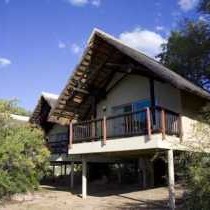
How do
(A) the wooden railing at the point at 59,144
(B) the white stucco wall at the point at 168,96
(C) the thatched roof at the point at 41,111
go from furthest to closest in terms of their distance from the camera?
(C) the thatched roof at the point at 41,111 < (A) the wooden railing at the point at 59,144 < (B) the white stucco wall at the point at 168,96

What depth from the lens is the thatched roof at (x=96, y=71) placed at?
64.7 ft

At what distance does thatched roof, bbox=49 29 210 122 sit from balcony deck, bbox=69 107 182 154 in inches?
95.1

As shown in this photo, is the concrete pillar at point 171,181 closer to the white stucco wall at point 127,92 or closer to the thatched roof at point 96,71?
the thatched roof at point 96,71

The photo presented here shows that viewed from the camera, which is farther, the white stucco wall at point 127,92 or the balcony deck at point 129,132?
the white stucco wall at point 127,92

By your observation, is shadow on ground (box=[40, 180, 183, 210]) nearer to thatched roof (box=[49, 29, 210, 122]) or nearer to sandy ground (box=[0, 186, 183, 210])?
sandy ground (box=[0, 186, 183, 210])

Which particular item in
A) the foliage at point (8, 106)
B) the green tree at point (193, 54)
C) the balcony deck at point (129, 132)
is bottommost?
the balcony deck at point (129, 132)

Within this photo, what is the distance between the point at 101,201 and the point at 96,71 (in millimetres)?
7154

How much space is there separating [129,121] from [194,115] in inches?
155

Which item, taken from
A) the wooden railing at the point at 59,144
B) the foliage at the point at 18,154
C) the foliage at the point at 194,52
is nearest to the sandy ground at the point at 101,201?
the foliage at the point at 18,154

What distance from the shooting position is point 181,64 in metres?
32.7

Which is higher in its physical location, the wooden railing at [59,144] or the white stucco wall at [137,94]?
the white stucco wall at [137,94]

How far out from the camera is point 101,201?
18.1 metres

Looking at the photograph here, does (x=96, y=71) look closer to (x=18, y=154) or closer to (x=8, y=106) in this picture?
(x=8, y=106)

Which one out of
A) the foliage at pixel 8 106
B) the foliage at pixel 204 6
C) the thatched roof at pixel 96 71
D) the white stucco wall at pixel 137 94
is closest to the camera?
the foliage at pixel 8 106
